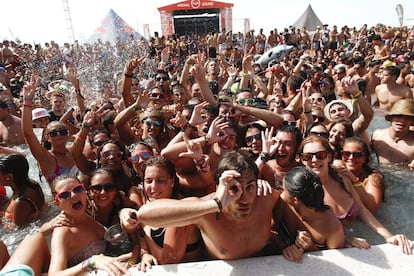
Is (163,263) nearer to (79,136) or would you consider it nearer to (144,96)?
(79,136)

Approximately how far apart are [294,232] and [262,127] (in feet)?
5.16

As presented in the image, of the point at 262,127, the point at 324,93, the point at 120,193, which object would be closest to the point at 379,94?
the point at 324,93

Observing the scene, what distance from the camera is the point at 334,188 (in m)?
3.06

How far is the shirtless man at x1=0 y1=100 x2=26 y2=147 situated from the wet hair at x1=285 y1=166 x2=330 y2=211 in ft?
17.5

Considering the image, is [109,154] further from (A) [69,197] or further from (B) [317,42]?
(B) [317,42]

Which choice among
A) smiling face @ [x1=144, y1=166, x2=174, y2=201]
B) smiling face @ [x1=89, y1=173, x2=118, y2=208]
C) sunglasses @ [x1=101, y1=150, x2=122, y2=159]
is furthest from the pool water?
smiling face @ [x1=144, y1=166, x2=174, y2=201]

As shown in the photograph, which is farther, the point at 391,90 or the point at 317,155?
the point at 391,90

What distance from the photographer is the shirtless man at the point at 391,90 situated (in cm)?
686

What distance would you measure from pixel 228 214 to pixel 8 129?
17.0 feet

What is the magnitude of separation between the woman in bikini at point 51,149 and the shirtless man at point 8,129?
85.1 inches

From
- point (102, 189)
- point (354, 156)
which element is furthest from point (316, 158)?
point (102, 189)

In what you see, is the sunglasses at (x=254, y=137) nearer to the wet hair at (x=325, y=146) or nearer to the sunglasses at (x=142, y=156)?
the wet hair at (x=325, y=146)

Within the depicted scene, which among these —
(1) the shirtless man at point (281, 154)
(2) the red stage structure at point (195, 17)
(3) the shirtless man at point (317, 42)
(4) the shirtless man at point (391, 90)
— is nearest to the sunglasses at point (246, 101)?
(1) the shirtless man at point (281, 154)

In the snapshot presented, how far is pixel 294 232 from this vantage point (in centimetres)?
256
